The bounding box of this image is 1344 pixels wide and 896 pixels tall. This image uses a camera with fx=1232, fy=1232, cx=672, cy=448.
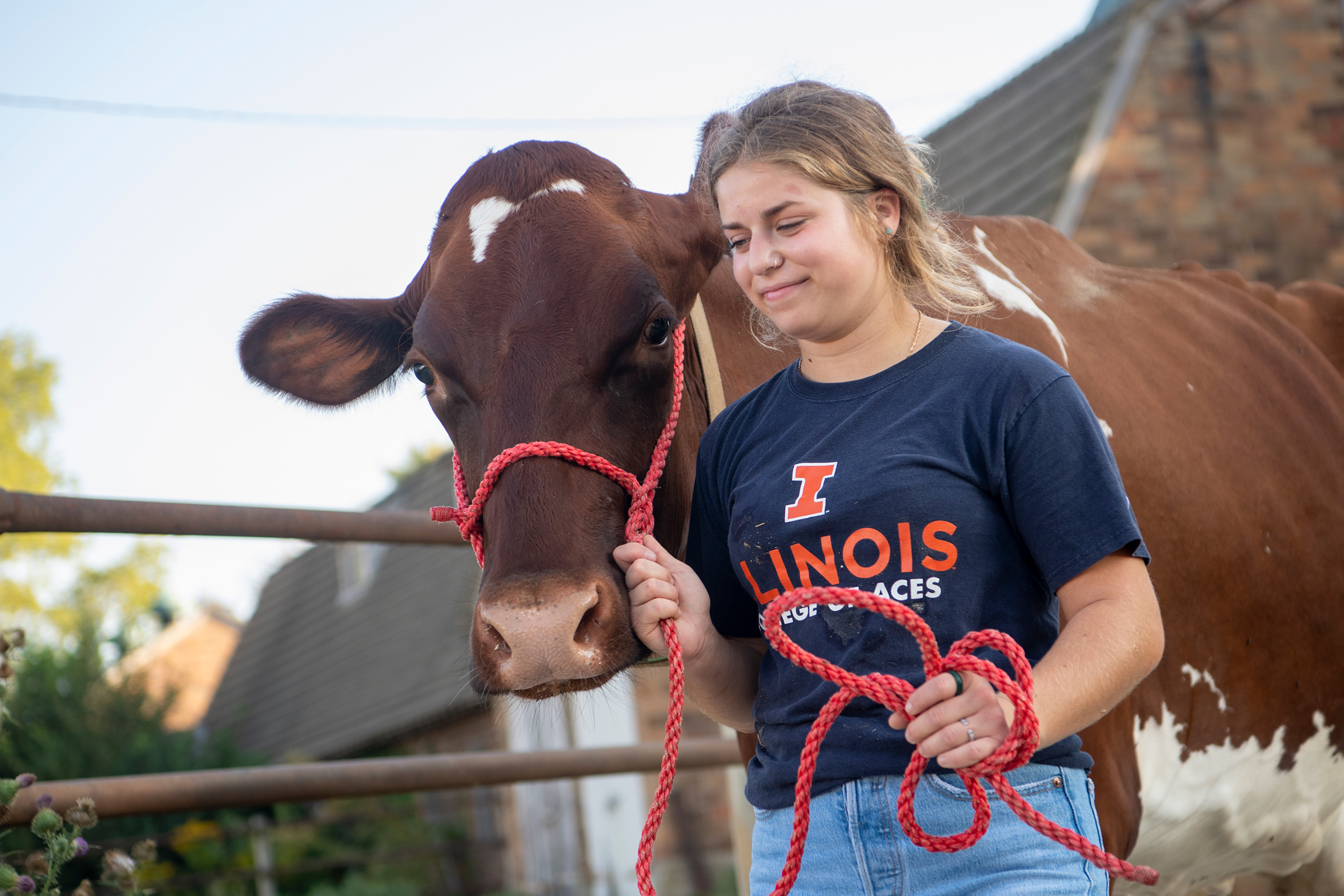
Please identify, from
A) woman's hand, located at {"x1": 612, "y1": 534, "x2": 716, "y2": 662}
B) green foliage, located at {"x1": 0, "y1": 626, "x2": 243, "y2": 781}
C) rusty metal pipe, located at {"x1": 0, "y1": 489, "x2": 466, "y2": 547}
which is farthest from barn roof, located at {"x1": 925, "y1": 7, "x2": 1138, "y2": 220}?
green foliage, located at {"x1": 0, "y1": 626, "x2": 243, "y2": 781}

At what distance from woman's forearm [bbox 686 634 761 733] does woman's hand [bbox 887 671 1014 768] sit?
1.72 feet

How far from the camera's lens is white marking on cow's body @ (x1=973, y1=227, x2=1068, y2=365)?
2.66 meters

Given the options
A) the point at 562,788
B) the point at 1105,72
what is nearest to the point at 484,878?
the point at 562,788

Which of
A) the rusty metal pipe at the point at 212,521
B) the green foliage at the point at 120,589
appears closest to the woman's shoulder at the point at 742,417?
the rusty metal pipe at the point at 212,521

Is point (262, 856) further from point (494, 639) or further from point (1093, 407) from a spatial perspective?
point (494, 639)

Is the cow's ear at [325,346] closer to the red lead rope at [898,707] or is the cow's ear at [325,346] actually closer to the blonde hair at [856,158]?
the blonde hair at [856,158]

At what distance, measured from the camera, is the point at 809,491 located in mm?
1614

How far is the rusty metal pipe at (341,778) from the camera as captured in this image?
2.39m

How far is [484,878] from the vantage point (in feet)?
51.5

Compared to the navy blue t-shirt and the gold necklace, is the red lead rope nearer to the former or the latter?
the navy blue t-shirt

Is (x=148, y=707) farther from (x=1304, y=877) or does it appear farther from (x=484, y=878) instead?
(x=1304, y=877)

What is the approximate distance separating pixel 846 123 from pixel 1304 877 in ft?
8.30

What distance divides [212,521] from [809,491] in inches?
65.9

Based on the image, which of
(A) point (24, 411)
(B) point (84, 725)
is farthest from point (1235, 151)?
(A) point (24, 411)
